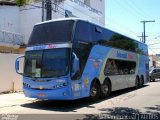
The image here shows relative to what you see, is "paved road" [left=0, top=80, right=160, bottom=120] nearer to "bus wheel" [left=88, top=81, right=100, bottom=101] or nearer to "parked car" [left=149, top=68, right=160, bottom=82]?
"bus wheel" [left=88, top=81, right=100, bottom=101]

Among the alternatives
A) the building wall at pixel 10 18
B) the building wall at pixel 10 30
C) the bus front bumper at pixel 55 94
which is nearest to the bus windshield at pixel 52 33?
the bus front bumper at pixel 55 94

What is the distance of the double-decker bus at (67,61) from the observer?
1436 cm

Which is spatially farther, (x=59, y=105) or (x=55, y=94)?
(x=59, y=105)

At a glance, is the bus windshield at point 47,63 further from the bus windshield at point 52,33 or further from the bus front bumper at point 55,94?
the bus front bumper at point 55,94

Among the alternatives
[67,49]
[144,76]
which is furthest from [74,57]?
[144,76]

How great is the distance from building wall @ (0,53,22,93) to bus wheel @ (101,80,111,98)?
5818 mm

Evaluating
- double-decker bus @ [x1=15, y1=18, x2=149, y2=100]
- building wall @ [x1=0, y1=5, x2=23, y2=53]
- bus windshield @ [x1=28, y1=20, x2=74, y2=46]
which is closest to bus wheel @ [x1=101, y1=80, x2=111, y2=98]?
double-decker bus @ [x1=15, y1=18, x2=149, y2=100]

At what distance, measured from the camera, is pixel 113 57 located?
19531mm

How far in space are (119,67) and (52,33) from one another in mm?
6624

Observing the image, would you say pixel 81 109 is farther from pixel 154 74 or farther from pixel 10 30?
pixel 154 74

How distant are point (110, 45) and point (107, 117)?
7.82 metres

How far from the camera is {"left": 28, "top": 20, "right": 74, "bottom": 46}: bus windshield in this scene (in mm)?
14906

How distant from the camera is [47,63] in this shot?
14.8 m

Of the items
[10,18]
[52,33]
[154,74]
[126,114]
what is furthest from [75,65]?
[154,74]
